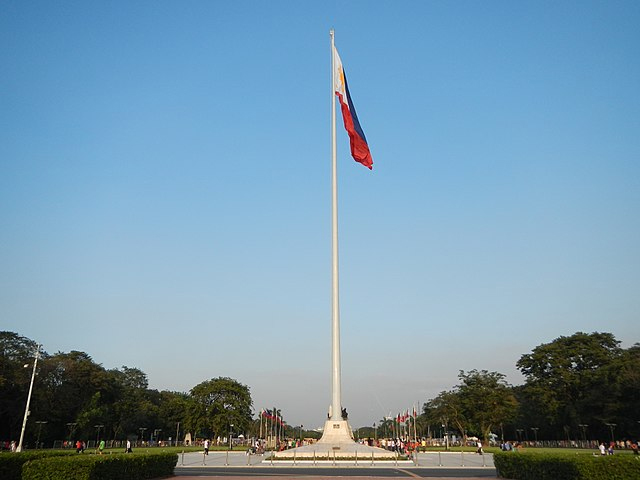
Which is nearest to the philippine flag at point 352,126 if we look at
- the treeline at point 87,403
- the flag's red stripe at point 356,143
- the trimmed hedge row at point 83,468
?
the flag's red stripe at point 356,143

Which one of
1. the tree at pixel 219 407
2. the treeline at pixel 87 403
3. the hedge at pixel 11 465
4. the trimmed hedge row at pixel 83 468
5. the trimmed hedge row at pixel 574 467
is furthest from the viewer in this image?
the tree at pixel 219 407

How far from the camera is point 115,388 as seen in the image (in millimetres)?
77312

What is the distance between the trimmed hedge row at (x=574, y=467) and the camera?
15906 mm

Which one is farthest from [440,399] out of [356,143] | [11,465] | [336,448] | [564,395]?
[11,465]

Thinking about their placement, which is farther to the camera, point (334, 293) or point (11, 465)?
point (334, 293)

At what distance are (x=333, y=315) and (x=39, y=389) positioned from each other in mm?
41390

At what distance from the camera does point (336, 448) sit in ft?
116

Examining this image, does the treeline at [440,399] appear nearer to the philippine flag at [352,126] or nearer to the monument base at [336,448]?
the monument base at [336,448]

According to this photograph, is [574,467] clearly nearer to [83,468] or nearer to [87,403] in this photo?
[83,468]

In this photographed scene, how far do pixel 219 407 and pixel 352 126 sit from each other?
179ft

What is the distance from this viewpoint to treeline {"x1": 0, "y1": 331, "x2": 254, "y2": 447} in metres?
60.1

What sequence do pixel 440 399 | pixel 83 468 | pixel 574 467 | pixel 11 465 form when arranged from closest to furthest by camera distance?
pixel 83 468, pixel 574 467, pixel 11 465, pixel 440 399

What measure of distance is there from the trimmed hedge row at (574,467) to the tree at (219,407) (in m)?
61.0

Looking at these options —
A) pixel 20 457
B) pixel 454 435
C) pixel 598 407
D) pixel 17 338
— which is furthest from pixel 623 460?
pixel 454 435
